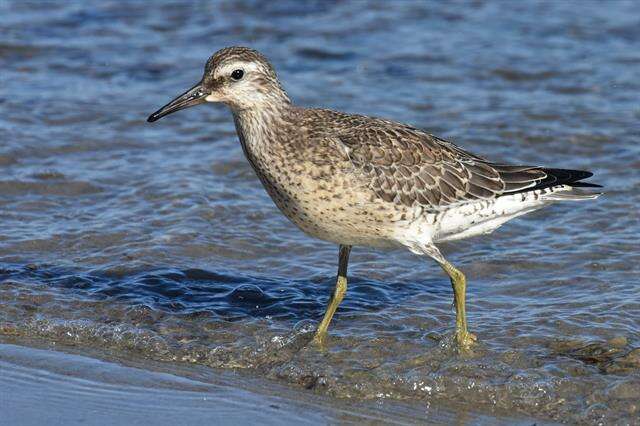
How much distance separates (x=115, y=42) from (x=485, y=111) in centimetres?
529

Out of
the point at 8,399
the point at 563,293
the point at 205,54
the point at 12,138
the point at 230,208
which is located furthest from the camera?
the point at 205,54

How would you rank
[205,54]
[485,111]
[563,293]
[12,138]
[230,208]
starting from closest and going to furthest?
[563,293] < [230,208] < [12,138] < [485,111] < [205,54]

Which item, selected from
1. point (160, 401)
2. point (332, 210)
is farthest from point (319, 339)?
point (160, 401)

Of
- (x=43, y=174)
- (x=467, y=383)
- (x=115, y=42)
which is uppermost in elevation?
(x=115, y=42)

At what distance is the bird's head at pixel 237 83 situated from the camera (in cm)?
809

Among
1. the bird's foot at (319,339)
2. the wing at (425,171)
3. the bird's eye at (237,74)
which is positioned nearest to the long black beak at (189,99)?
the bird's eye at (237,74)

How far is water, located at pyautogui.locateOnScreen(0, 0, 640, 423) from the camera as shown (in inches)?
309

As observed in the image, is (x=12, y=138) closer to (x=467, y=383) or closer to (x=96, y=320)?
(x=96, y=320)

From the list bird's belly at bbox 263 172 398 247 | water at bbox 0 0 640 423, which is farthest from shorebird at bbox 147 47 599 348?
water at bbox 0 0 640 423

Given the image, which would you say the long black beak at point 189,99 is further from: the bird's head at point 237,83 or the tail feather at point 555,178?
the tail feather at point 555,178

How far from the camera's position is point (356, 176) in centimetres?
799

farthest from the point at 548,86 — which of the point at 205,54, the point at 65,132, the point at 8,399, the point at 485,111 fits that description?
the point at 8,399

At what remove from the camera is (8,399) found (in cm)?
700

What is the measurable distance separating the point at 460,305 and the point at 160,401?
2.35 metres
